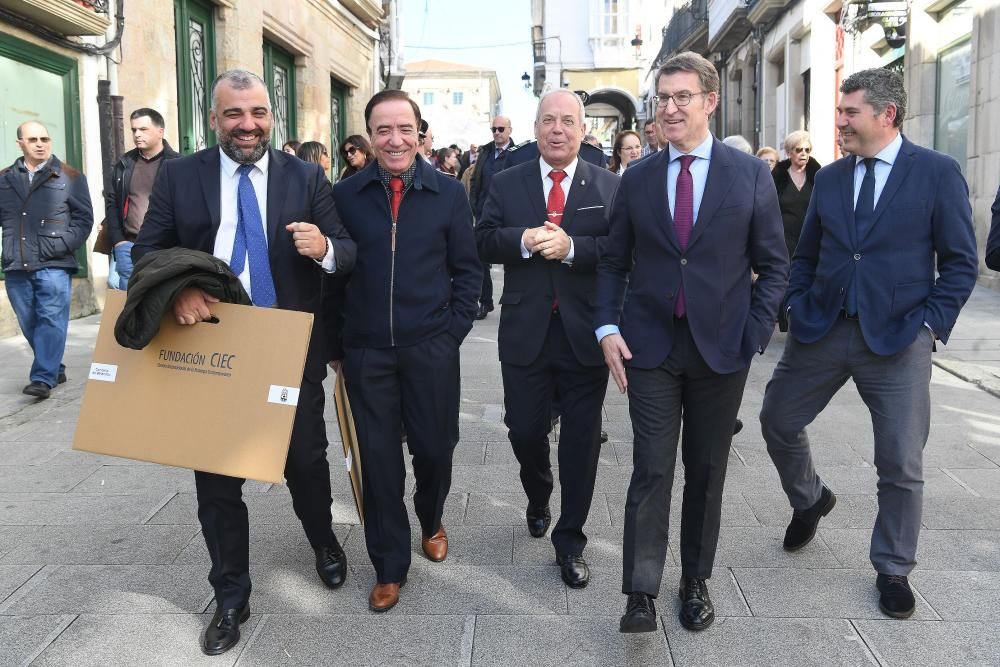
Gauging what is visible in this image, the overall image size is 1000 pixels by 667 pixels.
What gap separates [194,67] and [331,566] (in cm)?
1159

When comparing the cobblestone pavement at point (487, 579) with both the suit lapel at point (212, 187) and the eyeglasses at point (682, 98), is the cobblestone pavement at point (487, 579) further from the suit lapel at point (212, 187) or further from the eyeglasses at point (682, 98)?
the eyeglasses at point (682, 98)

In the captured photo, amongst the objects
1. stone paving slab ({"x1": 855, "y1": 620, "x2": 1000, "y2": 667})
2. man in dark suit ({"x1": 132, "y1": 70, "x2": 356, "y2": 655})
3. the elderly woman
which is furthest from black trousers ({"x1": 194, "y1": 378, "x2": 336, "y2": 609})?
the elderly woman

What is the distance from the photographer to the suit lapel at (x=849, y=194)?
153 inches

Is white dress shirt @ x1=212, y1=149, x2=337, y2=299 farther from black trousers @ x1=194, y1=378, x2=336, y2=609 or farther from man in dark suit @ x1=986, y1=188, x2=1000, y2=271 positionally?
man in dark suit @ x1=986, y1=188, x2=1000, y2=271

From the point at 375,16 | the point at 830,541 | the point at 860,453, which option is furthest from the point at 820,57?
the point at 830,541

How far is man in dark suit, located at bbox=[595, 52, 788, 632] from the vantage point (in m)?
3.49

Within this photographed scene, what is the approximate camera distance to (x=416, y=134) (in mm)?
3947

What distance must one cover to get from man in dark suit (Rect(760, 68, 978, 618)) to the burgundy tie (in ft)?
2.49

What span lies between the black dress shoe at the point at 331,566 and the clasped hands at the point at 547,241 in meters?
1.44

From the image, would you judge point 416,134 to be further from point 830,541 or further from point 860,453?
point 860,453

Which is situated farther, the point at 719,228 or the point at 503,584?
the point at 503,584

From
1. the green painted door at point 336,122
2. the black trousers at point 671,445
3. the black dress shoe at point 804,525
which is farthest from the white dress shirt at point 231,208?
the green painted door at point 336,122

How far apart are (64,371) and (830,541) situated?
20.6ft

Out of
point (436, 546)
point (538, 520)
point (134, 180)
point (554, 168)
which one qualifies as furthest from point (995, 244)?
point (134, 180)
